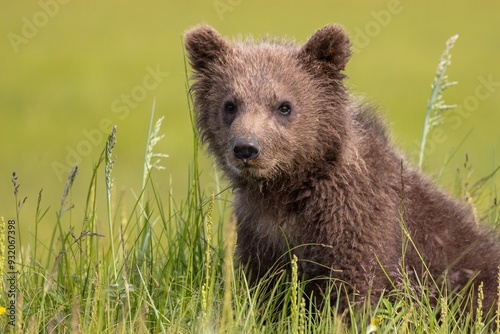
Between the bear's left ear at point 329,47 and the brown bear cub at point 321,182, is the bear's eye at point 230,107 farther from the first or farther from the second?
the bear's left ear at point 329,47

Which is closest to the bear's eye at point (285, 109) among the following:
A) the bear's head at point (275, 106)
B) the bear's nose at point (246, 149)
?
the bear's head at point (275, 106)

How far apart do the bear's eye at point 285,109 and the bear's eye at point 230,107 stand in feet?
0.88

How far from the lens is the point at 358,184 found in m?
5.62

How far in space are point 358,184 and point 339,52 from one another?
0.79 m

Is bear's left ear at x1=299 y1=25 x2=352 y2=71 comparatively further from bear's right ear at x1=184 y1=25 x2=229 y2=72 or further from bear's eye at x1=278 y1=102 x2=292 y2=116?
bear's right ear at x1=184 y1=25 x2=229 y2=72

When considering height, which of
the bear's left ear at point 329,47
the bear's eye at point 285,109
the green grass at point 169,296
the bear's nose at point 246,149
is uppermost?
the bear's left ear at point 329,47

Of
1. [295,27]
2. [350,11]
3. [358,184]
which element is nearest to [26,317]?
[358,184]

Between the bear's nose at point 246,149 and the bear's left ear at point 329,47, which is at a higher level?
the bear's left ear at point 329,47

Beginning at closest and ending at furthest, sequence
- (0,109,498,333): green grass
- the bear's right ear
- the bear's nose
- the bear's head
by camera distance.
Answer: (0,109,498,333): green grass < the bear's nose < the bear's head < the bear's right ear

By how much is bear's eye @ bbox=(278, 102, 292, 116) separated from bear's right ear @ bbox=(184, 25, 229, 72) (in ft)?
1.82

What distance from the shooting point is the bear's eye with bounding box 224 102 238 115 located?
→ 5805 mm

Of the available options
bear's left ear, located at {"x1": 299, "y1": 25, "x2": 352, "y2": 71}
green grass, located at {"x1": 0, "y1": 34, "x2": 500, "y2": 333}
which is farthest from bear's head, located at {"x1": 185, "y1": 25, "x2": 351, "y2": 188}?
green grass, located at {"x1": 0, "y1": 34, "x2": 500, "y2": 333}

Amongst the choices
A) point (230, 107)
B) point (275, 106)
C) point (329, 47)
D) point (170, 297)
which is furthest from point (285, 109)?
point (170, 297)

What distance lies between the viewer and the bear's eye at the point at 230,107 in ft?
19.0
